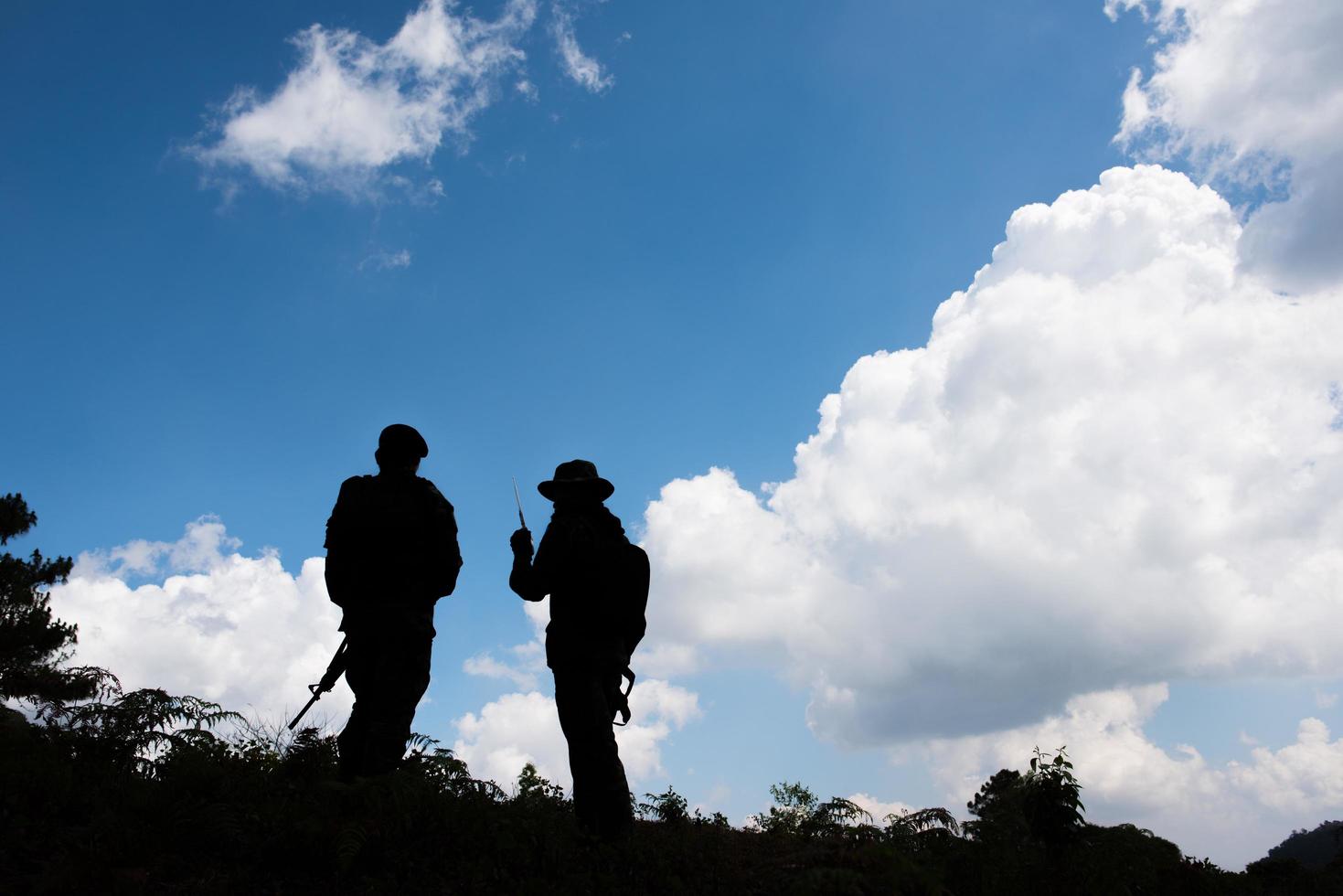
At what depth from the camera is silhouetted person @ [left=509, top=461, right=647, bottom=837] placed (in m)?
7.14

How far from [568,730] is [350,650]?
75.6 inches

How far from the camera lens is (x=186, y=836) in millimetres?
5660

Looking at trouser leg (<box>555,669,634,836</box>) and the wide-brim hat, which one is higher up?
the wide-brim hat

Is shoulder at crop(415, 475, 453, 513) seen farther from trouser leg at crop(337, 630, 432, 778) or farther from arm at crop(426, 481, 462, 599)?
trouser leg at crop(337, 630, 432, 778)

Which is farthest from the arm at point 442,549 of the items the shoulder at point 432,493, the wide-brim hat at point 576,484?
the wide-brim hat at point 576,484

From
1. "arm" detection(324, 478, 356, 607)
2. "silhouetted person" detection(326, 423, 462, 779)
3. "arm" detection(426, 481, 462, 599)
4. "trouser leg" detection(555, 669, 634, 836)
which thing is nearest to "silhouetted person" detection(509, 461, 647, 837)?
"trouser leg" detection(555, 669, 634, 836)

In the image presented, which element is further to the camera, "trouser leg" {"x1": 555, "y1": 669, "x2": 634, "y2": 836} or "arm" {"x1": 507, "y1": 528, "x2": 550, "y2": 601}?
"arm" {"x1": 507, "y1": 528, "x2": 550, "y2": 601}

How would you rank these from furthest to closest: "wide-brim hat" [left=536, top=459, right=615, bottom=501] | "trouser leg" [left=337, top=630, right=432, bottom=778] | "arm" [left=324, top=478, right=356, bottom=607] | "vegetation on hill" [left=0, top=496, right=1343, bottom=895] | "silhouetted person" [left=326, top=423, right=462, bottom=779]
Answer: "wide-brim hat" [left=536, top=459, right=615, bottom=501] < "arm" [left=324, top=478, right=356, bottom=607] < "silhouetted person" [left=326, top=423, right=462, bottom=779] < "trouser leg" [left=337, top=630, right=432, bottom=778] < "vegetation on hill" [left=0, top=496, right=1343, bottom=895]

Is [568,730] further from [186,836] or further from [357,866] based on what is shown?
[186,836]

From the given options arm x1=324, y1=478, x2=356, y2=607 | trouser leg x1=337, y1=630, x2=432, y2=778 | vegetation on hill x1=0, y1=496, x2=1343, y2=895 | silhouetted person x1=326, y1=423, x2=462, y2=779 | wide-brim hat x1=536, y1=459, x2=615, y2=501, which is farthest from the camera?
wide-brim hat x1=536, y1=459, x2=615, y2=501

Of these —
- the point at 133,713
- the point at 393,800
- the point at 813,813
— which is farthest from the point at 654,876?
the point at 133,713

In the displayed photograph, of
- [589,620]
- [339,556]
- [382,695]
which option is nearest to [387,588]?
[339,556]

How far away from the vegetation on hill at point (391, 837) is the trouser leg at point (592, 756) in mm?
215

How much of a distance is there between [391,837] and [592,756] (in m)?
1.68
